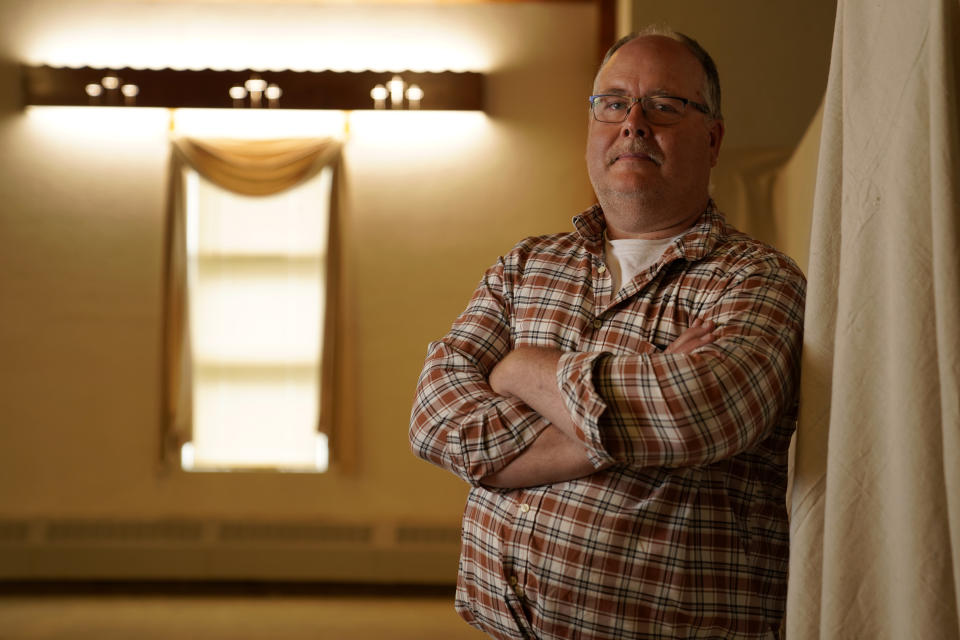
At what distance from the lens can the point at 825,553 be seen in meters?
1.11

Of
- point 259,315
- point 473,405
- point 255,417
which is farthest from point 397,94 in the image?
point 473,405

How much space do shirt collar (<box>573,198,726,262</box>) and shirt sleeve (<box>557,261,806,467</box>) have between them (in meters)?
0.19

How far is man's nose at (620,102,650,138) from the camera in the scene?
1629 mm

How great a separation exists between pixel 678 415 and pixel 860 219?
35 cm

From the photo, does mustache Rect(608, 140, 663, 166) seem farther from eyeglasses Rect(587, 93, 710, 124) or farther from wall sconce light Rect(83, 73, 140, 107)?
wall sconce light Rect(83, 73, 140, 107)

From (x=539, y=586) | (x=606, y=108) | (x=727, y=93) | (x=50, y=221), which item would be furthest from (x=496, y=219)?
(x=539, y=586)

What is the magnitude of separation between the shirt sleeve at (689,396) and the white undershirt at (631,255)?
11.4 inches

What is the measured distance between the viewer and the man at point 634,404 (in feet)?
4.28

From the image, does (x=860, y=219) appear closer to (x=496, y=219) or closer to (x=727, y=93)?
(x=727, y=93)

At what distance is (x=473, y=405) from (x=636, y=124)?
0.58 meters

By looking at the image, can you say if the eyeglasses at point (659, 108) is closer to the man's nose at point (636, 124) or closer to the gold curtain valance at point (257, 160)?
the man's nose at point (636, 124)

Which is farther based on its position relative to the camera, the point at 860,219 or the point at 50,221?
the point at 50,221

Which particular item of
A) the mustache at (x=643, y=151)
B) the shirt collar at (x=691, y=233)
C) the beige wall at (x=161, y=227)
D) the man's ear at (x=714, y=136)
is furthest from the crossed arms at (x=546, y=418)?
the beige wall at (x=161, y=227)

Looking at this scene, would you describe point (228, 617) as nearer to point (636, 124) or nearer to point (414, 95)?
point (414, 95)
